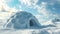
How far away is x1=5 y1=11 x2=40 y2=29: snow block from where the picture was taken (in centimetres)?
796

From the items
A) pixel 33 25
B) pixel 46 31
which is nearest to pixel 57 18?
pixel 33 25

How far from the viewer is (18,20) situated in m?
8.14

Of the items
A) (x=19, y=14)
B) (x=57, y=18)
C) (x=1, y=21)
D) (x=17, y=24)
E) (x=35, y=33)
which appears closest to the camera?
(x=35, y=33)

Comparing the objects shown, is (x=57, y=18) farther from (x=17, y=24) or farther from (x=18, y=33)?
(x=18, y=33)

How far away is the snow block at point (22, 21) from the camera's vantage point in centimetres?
→ 796

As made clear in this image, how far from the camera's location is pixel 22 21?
8.14 m

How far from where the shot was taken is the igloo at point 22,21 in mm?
7957

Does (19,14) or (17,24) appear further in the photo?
(19,14)

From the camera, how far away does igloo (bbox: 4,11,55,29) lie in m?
7.96

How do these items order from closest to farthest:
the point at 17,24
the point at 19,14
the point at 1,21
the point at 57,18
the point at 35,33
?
1. the point at 35,33
2. the point at 17,24
3. the point at 19,14
4. the point at 1,21
5. the point at 57,18

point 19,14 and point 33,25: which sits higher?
point 19,14

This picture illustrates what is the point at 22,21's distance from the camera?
26.7 ft

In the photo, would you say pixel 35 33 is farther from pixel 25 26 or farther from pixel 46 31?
pixel 25 26

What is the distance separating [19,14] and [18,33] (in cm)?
238
